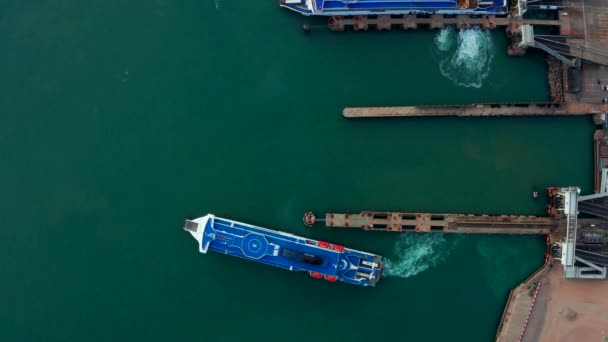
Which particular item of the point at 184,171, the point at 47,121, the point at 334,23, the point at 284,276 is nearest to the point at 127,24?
the point at 47,121

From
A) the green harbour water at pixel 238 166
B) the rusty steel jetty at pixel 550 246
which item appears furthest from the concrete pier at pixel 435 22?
the rusty steel jetty at pixel 550 246

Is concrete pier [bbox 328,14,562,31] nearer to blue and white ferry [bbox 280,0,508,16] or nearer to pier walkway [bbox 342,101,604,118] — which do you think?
blue and white ferry [bbox 280,0,508,16]

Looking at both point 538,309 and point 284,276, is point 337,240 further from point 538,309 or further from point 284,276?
point 538,309

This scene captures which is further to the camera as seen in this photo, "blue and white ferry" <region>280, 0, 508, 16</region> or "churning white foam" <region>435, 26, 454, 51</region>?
"churning white foam" <region>435, 26, 454, 51</region>

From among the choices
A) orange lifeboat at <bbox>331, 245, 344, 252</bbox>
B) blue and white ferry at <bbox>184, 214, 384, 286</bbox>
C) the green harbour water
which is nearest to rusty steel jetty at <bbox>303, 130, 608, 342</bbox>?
the green harbour water

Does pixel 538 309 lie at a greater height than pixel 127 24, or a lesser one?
lesser

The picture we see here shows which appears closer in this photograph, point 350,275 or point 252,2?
point 350,275
